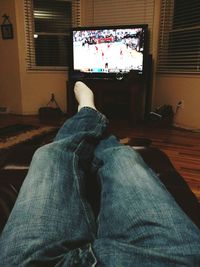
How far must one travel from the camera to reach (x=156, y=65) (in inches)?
130

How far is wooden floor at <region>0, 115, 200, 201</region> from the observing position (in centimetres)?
178

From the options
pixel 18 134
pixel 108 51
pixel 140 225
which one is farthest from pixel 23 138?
pixel 140 225

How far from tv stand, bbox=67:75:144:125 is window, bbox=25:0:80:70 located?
692 millimetres

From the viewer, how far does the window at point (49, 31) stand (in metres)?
3.54

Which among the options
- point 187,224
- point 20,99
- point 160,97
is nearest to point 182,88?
point 160,97

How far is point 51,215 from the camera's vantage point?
504mm

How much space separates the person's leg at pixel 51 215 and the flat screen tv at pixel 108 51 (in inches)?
104

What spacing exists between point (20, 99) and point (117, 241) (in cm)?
356

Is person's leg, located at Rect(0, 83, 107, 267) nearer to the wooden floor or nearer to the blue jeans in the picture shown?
Result: the blue jeans

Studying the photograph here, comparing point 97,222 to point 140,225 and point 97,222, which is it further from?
point 140,225

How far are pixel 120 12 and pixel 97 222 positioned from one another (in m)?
3.41

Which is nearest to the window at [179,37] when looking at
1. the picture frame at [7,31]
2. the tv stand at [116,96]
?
the tv stand at [116,96]

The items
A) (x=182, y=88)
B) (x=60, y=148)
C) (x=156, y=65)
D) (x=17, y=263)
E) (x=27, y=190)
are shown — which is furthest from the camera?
(x=156, y=65)

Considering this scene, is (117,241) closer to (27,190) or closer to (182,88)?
(27,190)
